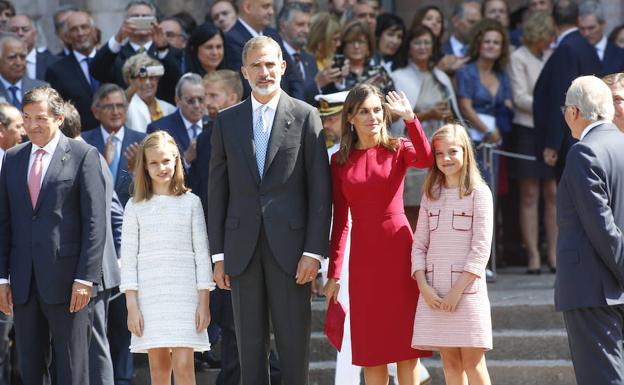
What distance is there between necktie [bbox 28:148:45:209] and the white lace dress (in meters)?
0.66

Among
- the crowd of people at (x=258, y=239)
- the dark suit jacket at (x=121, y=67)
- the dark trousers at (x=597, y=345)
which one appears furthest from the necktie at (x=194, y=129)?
the dark trousers at (x=597, y=345)

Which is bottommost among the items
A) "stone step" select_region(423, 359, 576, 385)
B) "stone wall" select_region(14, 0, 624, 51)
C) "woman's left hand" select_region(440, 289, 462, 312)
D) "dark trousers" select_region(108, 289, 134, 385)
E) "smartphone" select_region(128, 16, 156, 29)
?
"stone step" select_region(423, 359, 576, 385)

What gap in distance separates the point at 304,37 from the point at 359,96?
3546mm

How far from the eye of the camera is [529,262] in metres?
11.3

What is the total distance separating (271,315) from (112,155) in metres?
2.83

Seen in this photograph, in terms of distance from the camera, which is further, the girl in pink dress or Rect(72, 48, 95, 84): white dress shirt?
Rect(72, 48, 95, 84): white dress shirt

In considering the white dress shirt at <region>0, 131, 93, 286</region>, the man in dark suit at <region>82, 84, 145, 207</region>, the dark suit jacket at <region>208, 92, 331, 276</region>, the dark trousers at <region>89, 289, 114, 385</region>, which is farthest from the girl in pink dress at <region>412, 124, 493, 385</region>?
the man in dark suit at <region>82, 84, 145, 207</region>

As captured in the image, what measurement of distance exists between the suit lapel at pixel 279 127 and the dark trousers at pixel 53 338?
5.05 feet

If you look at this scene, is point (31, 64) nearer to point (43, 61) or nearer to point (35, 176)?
point (43, 61)

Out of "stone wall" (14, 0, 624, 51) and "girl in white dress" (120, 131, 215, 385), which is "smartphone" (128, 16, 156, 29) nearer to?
"stone wall" (14, 0, 624, 51)

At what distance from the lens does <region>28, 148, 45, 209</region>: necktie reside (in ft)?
26.0

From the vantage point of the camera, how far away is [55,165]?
7957mm

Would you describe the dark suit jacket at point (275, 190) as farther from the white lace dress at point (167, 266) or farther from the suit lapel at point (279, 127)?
the white lace dress at point (167, 266)

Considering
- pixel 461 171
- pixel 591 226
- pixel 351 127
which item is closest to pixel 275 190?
pixel 351 127
